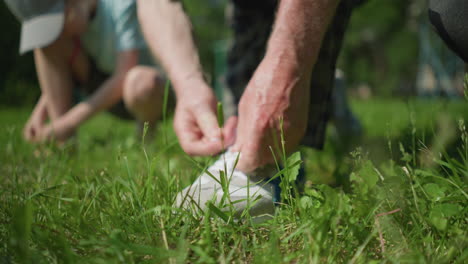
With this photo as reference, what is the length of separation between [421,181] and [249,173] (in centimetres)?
40

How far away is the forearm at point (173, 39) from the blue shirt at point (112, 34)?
2.70 ft

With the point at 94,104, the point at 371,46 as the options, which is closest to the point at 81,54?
the point at 94,104

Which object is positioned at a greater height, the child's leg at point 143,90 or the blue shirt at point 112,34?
the blue shirt at point 112,34

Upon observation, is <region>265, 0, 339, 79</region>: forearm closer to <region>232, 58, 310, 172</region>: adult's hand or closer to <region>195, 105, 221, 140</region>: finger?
<region>232, 58, 310, 172</region>: adult's hand

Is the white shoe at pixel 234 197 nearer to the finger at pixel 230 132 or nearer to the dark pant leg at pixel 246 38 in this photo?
the finger at pixel 230 132

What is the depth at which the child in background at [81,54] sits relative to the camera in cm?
189

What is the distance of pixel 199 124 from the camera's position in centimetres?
104

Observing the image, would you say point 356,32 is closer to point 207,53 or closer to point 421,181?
point 207,53

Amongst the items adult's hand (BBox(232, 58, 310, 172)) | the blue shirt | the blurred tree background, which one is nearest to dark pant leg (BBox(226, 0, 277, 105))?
the blue shirt

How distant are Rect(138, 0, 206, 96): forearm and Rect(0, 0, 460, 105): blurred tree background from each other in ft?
27.3

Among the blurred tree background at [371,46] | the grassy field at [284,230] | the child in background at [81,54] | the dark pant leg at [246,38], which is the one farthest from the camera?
the blurred tree background at [371,46]

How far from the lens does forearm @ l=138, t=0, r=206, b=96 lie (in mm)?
1143

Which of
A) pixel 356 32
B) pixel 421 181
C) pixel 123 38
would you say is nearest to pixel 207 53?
pixel 356 32

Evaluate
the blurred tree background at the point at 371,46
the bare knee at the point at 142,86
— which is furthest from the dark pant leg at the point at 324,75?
the blurred tree background at the point at 371,46
